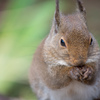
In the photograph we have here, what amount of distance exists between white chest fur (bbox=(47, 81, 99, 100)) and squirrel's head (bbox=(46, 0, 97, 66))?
1.20 ft

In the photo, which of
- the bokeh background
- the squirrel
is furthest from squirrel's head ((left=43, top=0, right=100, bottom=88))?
the bokeh background

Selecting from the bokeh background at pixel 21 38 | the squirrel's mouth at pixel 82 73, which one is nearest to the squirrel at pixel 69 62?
the squirrel's mouth at pixel 82 73

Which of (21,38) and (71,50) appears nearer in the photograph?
(71,50)

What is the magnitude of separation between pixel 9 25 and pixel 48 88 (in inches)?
60.3

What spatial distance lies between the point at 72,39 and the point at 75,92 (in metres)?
0.63

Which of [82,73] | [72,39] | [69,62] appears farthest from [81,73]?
[72,39]

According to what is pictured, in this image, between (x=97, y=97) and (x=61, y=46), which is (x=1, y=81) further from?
(x=61, y=46)

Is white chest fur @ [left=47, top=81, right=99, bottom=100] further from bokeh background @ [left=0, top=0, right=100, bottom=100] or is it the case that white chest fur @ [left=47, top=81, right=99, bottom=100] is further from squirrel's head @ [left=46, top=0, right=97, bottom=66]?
bokeh background @ [left=0, top=0, right=100, bottom=100]

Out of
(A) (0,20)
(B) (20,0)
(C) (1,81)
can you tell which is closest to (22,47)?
(C) (1,81)

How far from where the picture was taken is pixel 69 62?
67.7 inches

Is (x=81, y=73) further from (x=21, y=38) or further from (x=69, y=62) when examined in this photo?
(x=21, y=38)

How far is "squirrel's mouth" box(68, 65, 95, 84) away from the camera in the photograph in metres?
1.84

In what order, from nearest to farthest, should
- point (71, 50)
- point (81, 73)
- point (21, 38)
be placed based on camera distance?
1. point (71, 50)
2. point (81, 73)
3. point (21, 38)

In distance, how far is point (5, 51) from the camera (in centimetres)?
332
